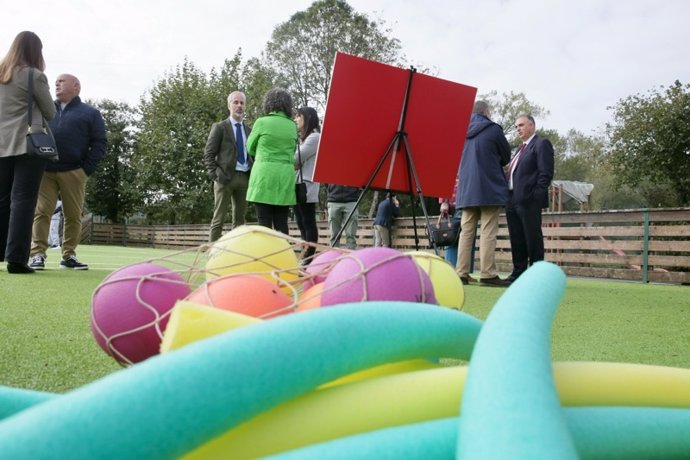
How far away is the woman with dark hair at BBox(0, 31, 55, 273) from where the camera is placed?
13.0 ft

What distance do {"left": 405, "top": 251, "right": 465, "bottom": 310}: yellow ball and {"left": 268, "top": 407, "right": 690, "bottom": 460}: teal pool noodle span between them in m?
0.97

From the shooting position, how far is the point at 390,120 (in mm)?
4004

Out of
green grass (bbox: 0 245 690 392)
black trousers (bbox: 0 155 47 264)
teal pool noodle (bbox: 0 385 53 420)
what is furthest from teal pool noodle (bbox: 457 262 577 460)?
black trousers (bbox: 0 155 47 264)

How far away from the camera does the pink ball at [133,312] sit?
1.23 metres

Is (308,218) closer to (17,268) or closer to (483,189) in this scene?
(483,189)

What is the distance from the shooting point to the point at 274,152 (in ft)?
15.5

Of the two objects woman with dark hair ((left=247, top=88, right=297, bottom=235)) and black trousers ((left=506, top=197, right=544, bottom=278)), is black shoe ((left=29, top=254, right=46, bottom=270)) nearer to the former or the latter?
woman with dark hair ((left=247, top=88, right=297, bottom=235))

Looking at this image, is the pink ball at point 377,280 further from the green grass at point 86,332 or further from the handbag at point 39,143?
the handbag at point 39,143

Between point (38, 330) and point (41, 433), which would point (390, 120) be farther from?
point (41, 433)

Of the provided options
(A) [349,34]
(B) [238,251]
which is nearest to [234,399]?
(B) [238,251]

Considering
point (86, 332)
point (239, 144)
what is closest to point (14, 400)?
point (86, 332)

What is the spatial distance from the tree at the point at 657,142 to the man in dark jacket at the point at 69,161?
17.8 m

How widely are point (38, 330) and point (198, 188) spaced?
21.8 metres

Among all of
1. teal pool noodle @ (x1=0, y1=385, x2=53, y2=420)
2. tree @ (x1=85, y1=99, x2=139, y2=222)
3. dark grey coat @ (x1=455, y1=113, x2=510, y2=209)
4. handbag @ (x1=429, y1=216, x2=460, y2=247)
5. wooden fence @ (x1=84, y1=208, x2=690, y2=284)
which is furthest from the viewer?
tree @ (x1=85, y1=99, x2=139, y2=222)
